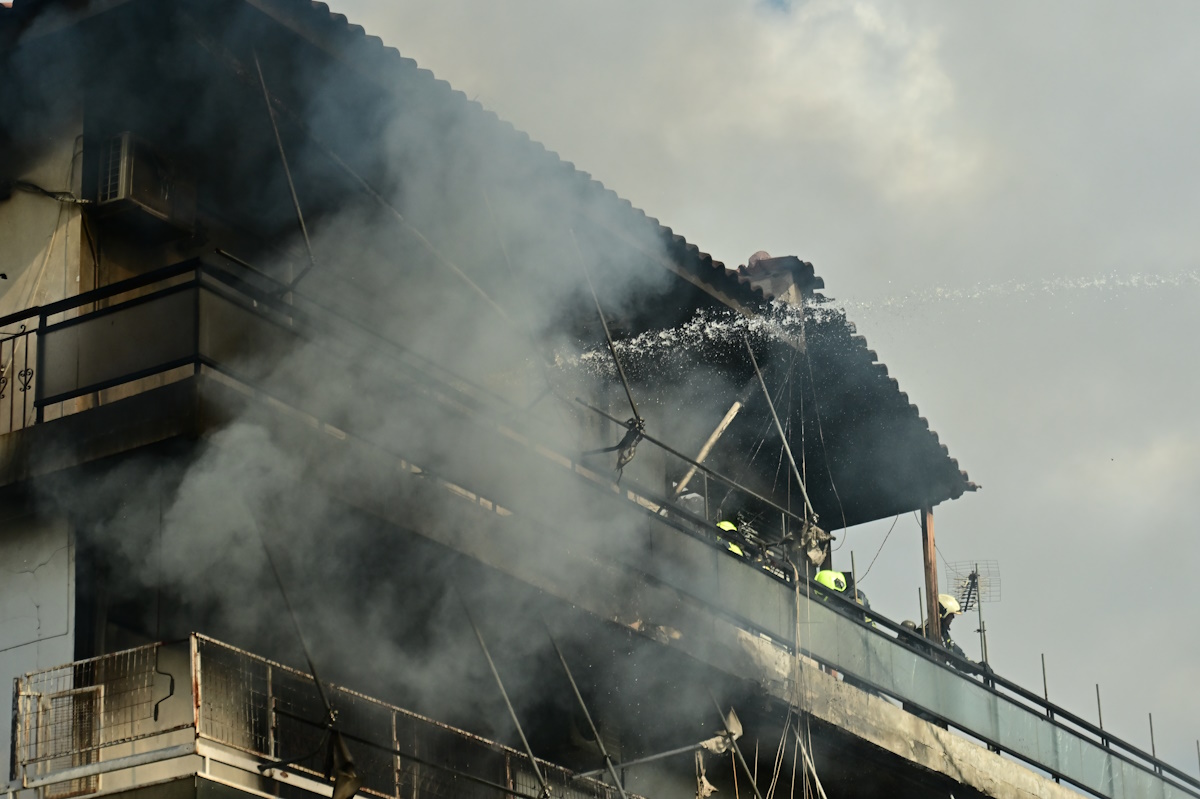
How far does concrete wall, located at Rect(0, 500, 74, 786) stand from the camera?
436 inches

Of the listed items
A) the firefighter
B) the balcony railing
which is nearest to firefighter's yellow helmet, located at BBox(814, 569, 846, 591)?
the firefighter

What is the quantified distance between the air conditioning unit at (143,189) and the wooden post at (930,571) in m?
9.42

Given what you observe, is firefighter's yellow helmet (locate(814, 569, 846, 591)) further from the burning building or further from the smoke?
the smoke

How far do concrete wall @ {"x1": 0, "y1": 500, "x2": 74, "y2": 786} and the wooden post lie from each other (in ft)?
33.4

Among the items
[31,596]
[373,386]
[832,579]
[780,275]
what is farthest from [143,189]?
[832,579]

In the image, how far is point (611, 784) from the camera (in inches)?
554

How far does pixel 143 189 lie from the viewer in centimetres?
1267

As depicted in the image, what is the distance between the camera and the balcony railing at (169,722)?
33.2ft

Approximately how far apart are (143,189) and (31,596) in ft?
9.64

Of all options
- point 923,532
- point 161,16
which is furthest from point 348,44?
point 923,532

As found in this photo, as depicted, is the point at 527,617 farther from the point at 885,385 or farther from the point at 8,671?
the point at 885,385

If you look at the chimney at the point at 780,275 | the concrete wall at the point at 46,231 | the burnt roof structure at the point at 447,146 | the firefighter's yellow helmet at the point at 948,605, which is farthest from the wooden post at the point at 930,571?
the concrete wall at the point at 46,231

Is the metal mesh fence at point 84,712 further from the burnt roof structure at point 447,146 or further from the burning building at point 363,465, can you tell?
the burnt roof structure at point 447,146

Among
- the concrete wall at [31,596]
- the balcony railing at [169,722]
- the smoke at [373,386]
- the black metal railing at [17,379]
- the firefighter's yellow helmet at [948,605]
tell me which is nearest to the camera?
the balcony railing at [169,722]
